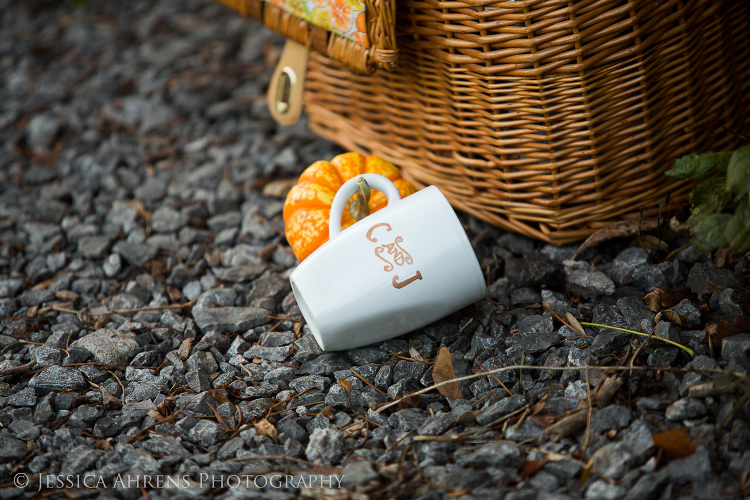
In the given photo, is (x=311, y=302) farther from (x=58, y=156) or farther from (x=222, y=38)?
(x=222, y=38)

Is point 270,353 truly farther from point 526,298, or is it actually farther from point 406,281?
point 526,298

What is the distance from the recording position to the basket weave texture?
1229 millimetres

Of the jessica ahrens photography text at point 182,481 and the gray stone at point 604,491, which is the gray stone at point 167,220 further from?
the gray stone at point 604,491

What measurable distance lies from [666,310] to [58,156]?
210cm

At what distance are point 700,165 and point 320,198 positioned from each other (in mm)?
835

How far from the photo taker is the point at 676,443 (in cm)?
94

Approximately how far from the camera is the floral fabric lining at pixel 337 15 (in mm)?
1391

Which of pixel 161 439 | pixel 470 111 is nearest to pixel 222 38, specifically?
pixel 470 111

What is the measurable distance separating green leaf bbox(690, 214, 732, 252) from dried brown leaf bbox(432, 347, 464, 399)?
52 cm

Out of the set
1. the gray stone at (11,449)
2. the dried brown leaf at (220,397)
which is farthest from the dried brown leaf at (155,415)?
the gray stone at (11,449)

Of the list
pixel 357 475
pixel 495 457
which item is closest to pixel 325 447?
pixel 357 475

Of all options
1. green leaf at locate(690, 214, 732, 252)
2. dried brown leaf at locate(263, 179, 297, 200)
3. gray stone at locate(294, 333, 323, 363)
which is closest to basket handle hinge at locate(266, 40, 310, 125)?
dried brown leaf at locate(263, 179, 297, 200)

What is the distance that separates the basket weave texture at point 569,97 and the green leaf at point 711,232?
1.10 ft

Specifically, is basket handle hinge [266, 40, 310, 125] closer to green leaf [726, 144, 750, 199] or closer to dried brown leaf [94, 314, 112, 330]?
dried brown leaf [94, 314, 112, 330]
